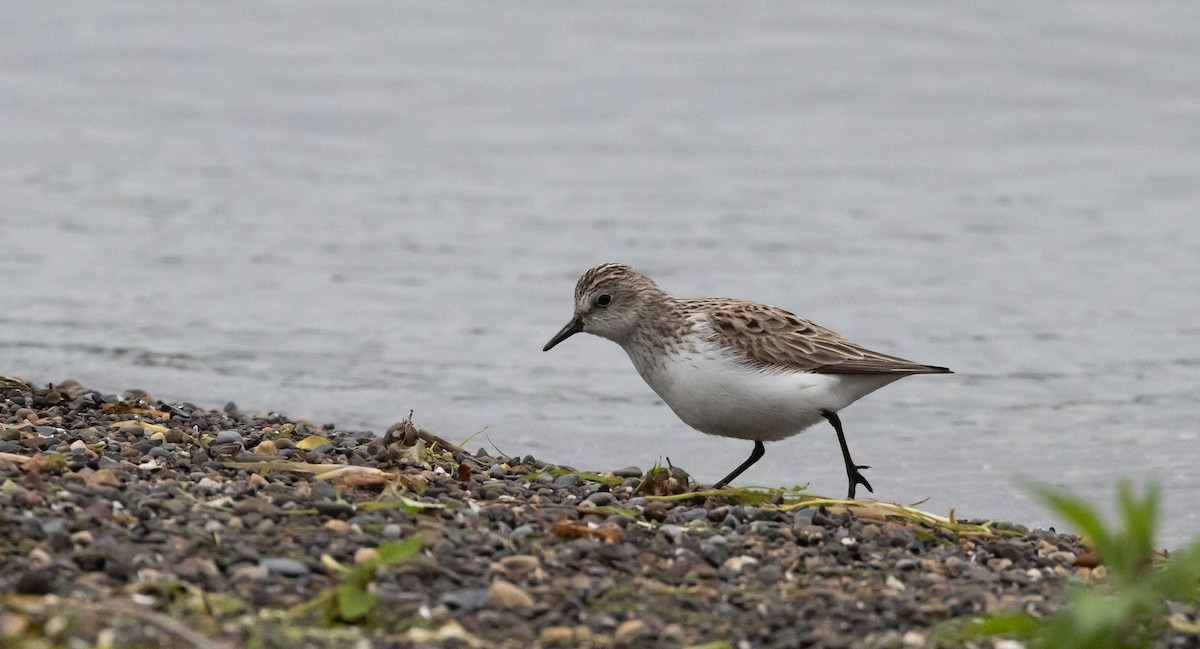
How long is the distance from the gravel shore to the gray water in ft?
9.67

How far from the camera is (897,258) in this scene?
1500cm

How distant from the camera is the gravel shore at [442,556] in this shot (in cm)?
468

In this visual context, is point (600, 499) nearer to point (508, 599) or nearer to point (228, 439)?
point (508, 599)

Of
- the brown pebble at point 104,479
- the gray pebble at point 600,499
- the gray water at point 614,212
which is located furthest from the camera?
the gray water at point 614,212

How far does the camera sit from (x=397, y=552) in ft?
15.9

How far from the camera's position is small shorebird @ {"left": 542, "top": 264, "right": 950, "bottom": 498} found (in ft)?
24.8

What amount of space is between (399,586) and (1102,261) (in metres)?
11.3

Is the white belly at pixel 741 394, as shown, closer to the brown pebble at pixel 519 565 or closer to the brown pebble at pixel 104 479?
the brown pebble at pixel 519 565

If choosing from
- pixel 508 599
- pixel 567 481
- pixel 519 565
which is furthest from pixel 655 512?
pixel 508 599

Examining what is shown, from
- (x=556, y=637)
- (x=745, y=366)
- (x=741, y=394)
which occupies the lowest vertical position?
(x=556, y=637)

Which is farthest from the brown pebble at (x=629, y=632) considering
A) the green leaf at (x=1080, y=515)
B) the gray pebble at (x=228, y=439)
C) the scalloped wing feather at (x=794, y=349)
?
the scalloped wing feather at (x=794, y=349)

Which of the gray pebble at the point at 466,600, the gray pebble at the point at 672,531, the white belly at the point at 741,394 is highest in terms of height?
the white belly at the point at 741,394

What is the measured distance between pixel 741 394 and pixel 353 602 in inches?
126

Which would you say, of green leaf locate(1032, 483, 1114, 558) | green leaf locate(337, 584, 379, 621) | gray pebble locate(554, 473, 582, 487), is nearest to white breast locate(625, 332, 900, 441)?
gray pebble locate(554, 473, 582, 487)
